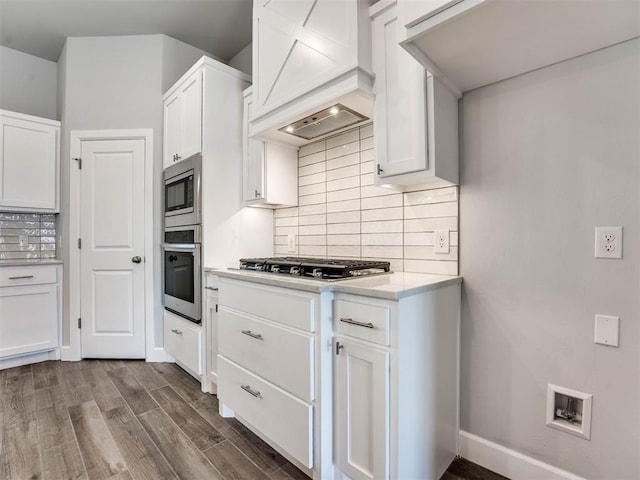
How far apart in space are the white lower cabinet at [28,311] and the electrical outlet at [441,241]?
3260mm

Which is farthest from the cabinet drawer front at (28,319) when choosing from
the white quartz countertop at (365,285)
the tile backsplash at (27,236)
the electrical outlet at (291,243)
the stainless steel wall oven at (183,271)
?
the white quartz countertop at (365,285)

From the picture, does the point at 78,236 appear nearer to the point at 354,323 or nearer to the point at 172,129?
the point at 172,129

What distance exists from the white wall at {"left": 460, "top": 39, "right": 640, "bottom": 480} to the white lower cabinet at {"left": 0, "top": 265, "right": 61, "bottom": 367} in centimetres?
340

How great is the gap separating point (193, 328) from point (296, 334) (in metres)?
1.28

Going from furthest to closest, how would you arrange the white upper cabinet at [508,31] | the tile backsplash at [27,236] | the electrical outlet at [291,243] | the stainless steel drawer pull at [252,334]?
the tile backsplash at [27,236]
the electrical outlet at [291,243]
the stainless steel drawer pull at [252,334]
the white upper cabinet at [508,31]

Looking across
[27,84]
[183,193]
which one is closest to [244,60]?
[183,193]

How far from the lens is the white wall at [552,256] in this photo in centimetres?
119

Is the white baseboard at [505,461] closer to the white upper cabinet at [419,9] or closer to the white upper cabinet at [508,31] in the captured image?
the white upper cabinet at [508,31]

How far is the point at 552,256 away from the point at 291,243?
5.50ft

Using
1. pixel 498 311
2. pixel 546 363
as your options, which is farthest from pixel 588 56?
pixel 546 363

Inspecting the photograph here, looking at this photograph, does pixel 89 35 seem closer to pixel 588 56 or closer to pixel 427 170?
pixel 427 170

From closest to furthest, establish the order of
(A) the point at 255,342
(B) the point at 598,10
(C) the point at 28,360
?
(B) the point at 598,10
(A) the point at 255,342
(C) the point at 28,360

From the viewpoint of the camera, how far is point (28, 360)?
2.85 metres

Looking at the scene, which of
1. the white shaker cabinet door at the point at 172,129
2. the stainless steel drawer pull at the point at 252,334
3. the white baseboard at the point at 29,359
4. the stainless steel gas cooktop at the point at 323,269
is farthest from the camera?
the white baseboard at the point at 29,359
